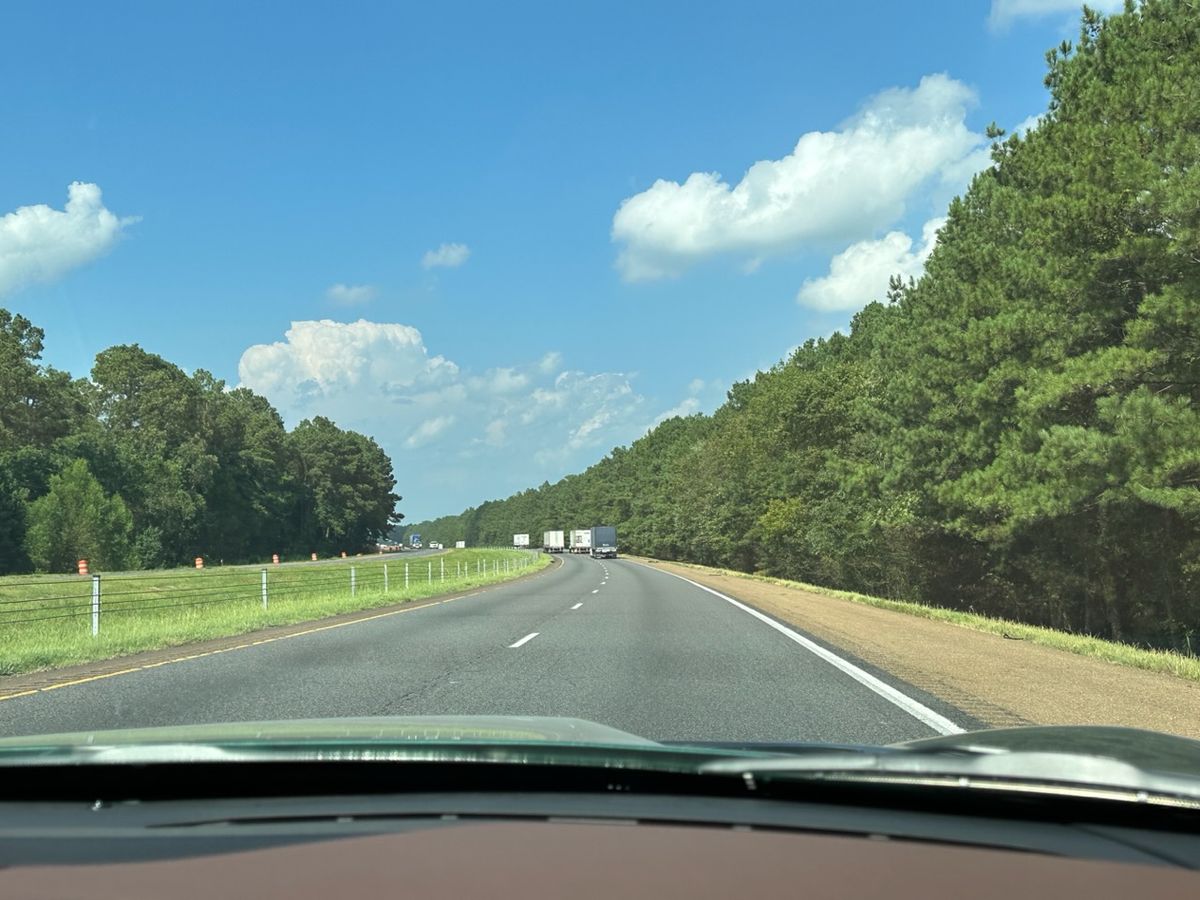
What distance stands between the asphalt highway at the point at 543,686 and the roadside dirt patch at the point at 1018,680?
0.53 metres

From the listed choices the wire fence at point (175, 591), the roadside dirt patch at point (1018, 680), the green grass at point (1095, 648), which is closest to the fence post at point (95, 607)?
the wire fence at point (175, 591)

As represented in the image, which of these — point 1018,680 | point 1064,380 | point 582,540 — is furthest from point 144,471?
point 1018,680

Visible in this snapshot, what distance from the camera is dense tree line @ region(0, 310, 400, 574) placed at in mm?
65688

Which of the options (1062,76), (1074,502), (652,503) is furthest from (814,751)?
(652,503)

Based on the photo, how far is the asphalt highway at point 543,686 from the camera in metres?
7.81

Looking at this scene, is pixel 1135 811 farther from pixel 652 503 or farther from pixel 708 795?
pixel 652 503

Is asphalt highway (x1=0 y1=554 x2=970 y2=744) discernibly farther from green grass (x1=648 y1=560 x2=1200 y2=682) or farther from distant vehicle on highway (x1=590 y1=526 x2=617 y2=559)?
distant vehicle on highway (x1=590 y1=526 x2=617 y2=559)

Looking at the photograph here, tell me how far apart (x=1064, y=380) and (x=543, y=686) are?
16.2 m

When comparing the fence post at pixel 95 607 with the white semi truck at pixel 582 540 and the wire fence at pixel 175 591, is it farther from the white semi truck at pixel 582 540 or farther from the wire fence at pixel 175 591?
the white semi truck at pixel 582 540

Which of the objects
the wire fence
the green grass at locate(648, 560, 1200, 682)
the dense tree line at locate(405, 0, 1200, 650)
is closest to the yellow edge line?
the wire fence

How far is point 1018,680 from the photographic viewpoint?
10414mm

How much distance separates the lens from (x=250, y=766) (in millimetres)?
2678

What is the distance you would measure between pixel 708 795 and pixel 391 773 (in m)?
0.90

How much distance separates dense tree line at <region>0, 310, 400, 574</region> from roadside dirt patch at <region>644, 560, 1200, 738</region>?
63980 mm
